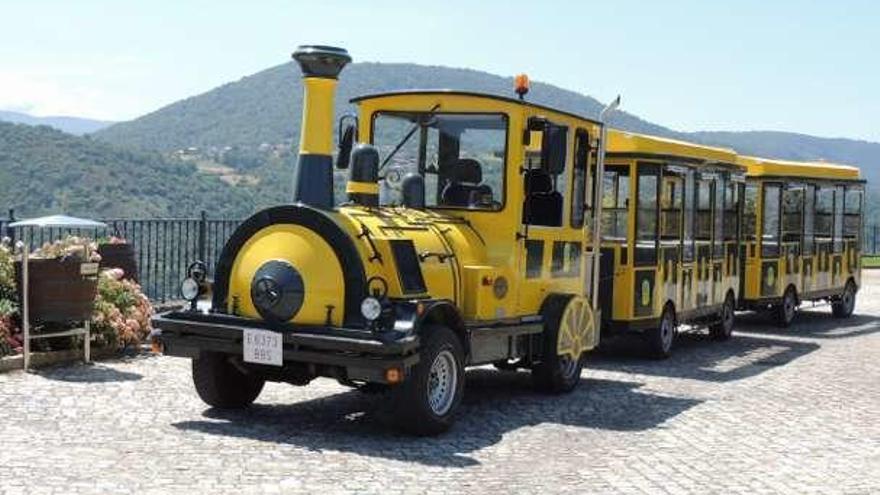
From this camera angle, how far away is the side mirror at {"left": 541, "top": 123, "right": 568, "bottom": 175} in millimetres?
9609

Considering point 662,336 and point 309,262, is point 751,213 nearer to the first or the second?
point 662,336

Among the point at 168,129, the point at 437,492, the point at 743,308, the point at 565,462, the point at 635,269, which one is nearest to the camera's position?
the point at 437,492

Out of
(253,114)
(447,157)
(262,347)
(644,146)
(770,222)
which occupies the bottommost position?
(262,347)

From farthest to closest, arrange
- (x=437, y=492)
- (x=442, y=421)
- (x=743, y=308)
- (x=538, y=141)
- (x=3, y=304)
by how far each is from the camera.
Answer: (x=743, y=308) < (x=3, y=304) < (x=538, y=141) < (x=442, y=421) < (x=437, y=492)

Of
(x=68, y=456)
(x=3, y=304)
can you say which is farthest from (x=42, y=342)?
(x=68, y=456)

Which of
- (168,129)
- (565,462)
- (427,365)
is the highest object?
(168,129)

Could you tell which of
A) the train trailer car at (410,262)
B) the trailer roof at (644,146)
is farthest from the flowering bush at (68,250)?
the trailer roof at (644,146)

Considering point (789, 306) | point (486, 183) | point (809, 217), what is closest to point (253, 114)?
point (809, 217)

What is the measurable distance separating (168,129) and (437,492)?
167578mm

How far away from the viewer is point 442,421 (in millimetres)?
8516

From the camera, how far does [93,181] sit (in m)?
60.5

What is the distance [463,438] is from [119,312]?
519 centimetres

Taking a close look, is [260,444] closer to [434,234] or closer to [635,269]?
[434,234]

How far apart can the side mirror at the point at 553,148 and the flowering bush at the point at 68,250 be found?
4.71 m
